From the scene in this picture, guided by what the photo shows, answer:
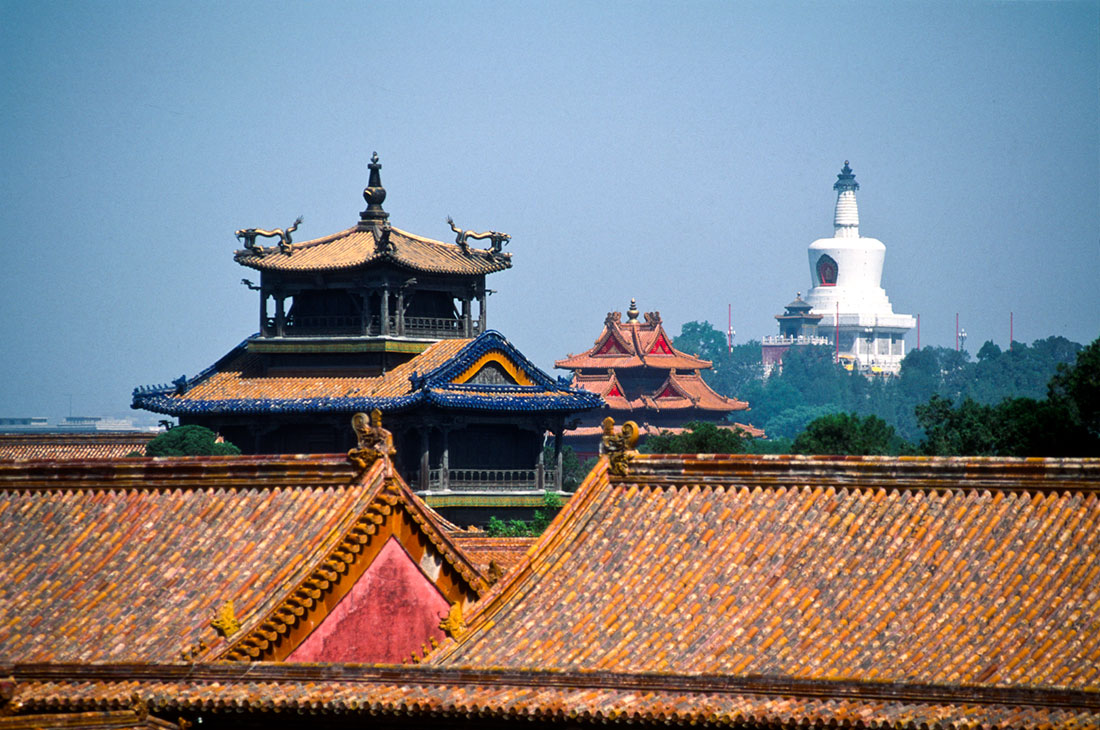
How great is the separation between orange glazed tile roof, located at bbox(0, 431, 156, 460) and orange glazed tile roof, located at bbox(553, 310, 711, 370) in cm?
5049

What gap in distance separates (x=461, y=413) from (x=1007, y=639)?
32100mm

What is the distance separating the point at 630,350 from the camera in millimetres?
106812

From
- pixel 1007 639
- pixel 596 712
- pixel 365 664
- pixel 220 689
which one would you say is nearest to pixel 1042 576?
pixel 1007 639

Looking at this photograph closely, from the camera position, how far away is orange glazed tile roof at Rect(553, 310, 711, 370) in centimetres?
10631

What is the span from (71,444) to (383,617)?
117 feet

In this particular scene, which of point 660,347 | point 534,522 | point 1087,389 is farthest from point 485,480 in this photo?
point 660,347

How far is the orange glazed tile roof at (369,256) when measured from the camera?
174 feet

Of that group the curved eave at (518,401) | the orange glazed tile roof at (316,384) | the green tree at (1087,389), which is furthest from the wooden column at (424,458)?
the green tree at (1087,389)

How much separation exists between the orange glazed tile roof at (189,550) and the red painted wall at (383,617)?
6.6 inches

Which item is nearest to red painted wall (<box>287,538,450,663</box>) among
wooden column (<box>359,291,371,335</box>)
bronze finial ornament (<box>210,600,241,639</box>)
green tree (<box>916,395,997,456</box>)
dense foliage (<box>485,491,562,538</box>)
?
bronze finial ornament (<box>210,600,241,639</box>)

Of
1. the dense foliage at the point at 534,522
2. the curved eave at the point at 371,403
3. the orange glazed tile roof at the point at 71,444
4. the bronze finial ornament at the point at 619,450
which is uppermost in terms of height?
the curved eave at the point at 371,403

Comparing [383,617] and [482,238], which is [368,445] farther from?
[482,238]

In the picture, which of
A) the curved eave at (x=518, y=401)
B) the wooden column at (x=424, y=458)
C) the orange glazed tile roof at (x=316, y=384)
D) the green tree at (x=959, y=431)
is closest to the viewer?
the curved eave at (x=518, y=401)

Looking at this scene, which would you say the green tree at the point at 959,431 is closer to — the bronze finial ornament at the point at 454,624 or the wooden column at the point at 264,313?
the wooden column at the point at 264,313
